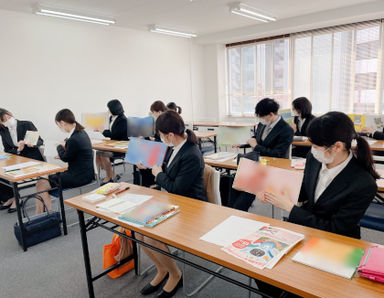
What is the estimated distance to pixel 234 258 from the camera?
1.19 metres

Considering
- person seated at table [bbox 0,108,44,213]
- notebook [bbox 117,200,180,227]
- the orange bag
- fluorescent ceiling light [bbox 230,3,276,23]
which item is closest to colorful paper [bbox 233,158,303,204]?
notebook [bbox 117,200,180,227]

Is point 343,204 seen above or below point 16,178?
above

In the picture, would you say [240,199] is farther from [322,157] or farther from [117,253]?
[117,253]

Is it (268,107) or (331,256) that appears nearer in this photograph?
(331,256)

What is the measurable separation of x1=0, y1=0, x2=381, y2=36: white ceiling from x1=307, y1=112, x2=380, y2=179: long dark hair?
14.2ft

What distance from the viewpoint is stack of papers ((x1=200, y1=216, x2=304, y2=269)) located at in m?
1.17

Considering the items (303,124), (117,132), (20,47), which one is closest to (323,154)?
(303,124)

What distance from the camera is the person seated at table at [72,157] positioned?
3127mm

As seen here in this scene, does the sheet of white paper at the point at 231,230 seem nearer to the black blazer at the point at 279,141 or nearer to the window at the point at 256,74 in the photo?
the black blazer at the point at 279,141

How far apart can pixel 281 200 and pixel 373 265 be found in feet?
1.72

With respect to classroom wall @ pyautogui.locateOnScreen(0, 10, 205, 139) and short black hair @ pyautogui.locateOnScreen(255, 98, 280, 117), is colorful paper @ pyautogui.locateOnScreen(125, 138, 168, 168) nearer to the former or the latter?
short black hair @ pyautogui.locateOnScreen(255, 98, 280, 117)

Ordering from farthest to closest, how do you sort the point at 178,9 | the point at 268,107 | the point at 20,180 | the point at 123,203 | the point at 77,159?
1. the point at 178,9
2. the point at 77,159
3. the point at 268,107
4. the point at 20,180
5. the point at 123,203

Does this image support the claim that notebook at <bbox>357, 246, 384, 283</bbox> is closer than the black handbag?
Yes

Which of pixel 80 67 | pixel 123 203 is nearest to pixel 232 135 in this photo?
pixel 123 203
